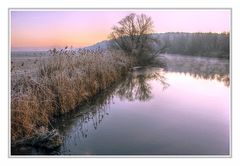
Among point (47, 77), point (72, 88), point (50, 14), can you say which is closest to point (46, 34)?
point (50, 14)

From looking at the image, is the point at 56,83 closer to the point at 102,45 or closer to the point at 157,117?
the point at 102,45

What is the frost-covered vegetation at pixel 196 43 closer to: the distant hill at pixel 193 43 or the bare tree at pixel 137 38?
the distant hill at pixel 193 43

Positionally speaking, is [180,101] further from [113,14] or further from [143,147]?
[113,14]

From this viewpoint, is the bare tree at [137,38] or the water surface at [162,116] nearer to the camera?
the water surface at [162,116]

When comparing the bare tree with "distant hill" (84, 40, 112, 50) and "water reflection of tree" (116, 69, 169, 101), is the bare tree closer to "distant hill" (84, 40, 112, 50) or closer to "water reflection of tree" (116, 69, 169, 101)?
"distant hill" (84, 40, 112, 50)

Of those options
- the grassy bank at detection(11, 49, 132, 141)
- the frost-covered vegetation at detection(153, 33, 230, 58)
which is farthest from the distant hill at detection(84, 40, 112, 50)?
the frost-covered vegetation at detection(153, 33, 230, 58)

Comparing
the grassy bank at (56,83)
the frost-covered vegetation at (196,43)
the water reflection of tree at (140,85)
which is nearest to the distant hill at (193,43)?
the frost-covered vegetation at (196,43)

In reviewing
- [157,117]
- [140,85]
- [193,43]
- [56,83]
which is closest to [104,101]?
[140,85]
